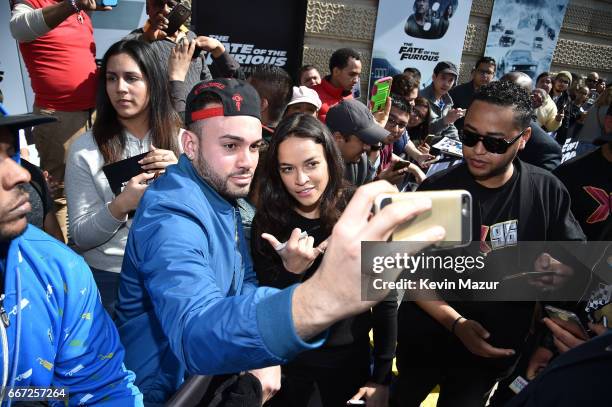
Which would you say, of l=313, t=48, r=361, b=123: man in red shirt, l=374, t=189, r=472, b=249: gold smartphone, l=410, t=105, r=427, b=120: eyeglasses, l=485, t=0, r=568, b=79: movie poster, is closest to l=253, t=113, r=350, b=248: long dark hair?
l=374, t=189, r=472, b=249: gold smartphone

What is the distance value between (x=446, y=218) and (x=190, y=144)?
108cm

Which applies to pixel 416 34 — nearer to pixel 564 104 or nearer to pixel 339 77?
pixel 564 104

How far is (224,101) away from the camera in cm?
161

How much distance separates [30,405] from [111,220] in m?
→ 0.93

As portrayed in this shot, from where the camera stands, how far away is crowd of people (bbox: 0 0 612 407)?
0.88 meters

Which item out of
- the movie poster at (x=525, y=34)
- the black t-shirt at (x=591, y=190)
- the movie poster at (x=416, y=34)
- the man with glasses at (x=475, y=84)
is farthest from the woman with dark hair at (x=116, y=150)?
the movie poster at (x=525, y=34)

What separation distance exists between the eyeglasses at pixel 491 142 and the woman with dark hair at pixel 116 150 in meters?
1.37

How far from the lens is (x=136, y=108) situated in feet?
7.14

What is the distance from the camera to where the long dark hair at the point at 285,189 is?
6.66 feet

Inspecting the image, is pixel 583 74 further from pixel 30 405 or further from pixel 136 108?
pixel 30 405

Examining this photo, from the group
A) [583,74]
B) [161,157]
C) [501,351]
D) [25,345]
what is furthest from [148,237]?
[583,74]

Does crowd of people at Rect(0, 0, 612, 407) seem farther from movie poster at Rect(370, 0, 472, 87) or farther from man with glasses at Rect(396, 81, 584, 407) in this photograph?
movie poster at Rect(370, 0, 472, 87)

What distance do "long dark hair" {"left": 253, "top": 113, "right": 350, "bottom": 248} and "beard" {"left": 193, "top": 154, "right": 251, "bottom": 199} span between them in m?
0.45

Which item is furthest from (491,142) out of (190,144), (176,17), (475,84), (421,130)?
(475,84)
